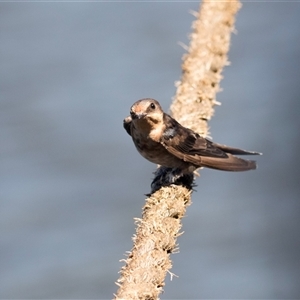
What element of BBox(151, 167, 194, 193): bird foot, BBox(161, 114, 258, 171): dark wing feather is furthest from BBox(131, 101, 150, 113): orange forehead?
BBox(151, 167, 194, 193): bird foot

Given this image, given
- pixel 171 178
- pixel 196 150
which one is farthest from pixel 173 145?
pixel 171 178

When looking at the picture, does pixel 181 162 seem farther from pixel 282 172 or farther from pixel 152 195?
pixel 282 172

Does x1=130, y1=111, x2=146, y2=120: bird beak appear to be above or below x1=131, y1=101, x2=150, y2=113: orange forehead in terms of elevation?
below

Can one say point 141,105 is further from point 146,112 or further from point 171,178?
point 171,178

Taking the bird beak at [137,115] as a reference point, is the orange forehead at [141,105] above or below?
above

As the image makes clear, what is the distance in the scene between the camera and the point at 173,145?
3.88 m

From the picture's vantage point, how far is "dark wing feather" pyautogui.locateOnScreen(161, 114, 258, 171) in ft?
12.5

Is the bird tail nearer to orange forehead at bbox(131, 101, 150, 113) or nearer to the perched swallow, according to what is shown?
the perched swallow

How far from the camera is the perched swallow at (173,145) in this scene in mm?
3812

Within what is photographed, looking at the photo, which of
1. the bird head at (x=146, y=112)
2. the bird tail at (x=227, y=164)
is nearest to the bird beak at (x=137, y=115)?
the bird head at (x=146, y=112)

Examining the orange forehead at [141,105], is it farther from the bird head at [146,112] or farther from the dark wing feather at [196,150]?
the dark wing feather at [196,150]

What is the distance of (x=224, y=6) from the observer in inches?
166

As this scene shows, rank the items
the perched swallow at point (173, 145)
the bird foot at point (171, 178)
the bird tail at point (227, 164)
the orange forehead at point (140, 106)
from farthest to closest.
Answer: the bird tail at point (227, 164) → the perched swallow at point (173, 145) → the orange forehead at point (140, 106) → the bird foot at point (171, 178)

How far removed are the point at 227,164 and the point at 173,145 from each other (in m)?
0.31
